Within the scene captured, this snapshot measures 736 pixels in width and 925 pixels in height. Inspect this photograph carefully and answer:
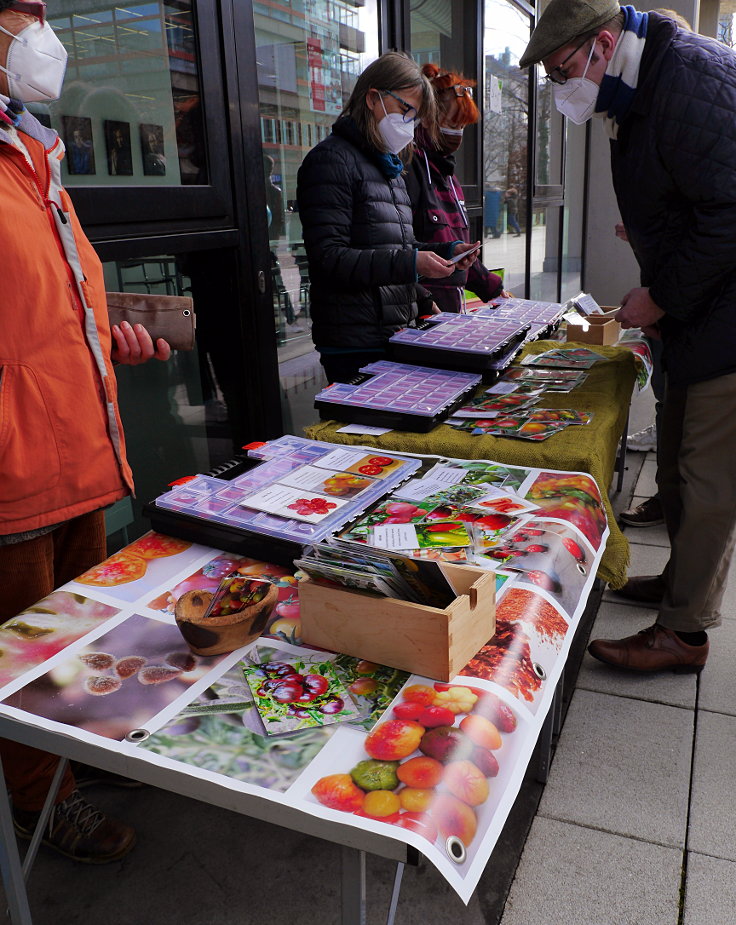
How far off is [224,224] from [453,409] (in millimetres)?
944

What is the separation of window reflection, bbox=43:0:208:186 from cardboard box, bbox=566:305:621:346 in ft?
5.30

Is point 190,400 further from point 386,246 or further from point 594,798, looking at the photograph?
point 594,798

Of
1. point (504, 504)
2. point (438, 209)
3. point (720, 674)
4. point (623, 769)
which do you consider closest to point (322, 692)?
point (504, 504)

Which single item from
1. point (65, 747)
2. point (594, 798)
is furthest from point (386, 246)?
point (65, 747)

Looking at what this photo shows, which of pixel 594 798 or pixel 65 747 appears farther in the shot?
pixel 594 798

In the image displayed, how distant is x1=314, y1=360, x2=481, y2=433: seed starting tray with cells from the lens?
1839mm

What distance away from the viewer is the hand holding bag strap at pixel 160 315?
1460 mm

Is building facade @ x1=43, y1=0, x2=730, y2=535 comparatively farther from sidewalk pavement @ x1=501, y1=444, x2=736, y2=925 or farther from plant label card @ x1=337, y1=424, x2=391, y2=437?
sidewalk pavement @ x1=501, y1=444, x2=736, y2=925

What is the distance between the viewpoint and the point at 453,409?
1.97 metres

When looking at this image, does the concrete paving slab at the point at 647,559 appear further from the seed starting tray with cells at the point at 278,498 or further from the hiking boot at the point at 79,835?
the hiking boot at the point at 79,835

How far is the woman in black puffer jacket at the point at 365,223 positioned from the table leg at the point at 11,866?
1.53 m

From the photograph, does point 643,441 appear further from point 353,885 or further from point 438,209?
point 353,885

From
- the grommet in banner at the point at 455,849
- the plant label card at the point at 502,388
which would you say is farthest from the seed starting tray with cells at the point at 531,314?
the grommet in banner at the point at 455,849

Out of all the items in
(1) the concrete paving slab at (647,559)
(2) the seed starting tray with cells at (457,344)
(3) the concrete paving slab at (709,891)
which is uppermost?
(2) the seed starting tray with cells at (457,344)
